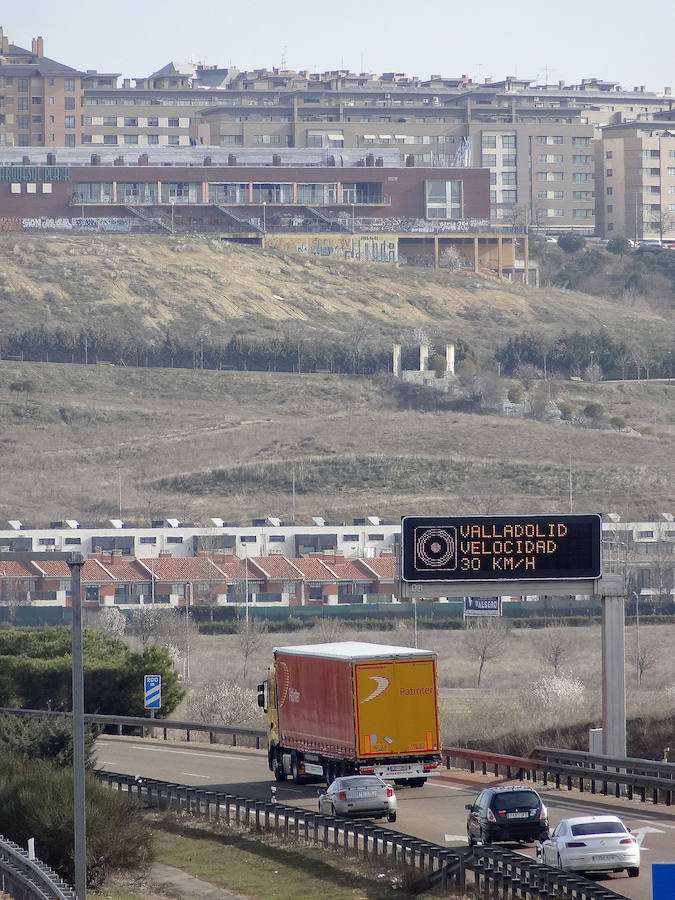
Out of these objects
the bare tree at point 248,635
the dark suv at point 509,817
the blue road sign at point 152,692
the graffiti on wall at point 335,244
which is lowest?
the bare tree at point 248,635

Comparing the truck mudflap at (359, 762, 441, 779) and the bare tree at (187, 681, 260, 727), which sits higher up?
the truck mudflap at (359, 762, 441, 779)

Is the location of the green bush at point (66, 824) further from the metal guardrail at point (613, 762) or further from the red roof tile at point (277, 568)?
the red roof tile at point (277, 568)

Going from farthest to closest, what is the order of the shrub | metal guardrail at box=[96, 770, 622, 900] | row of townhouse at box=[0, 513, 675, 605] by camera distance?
1. the shrub
2. row of townhouse at box=[0, 513, 675, 605]
3. metal guardrail at box=[96, 770, 622, 900]

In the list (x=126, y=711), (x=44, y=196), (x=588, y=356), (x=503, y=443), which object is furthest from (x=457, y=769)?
(x=44, y=196)

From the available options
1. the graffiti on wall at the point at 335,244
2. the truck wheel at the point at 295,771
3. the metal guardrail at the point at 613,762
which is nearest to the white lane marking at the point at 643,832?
the metal guardrail at the point at 613,762

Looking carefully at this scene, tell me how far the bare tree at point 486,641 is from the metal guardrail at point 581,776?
135 feet

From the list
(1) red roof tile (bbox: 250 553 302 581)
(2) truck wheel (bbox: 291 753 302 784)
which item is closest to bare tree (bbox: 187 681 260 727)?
(2) truck wheel (bbox: 291 753 302 784)

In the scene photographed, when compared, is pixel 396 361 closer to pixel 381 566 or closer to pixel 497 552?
pixel 381 566

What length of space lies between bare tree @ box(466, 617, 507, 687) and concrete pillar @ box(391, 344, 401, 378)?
68.1 m

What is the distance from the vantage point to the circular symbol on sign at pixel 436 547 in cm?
4084

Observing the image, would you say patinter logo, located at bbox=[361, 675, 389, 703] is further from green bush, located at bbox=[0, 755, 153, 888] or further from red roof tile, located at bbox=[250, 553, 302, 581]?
red roof tile, located at bbox=[250, 553, 302, 581]

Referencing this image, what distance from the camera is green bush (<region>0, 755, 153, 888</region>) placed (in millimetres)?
30766

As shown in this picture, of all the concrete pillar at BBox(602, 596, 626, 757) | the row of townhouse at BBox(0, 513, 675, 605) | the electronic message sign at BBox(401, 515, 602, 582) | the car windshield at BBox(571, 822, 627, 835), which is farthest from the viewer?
the row of townhouse at BBox(0, 513, 675, 605)

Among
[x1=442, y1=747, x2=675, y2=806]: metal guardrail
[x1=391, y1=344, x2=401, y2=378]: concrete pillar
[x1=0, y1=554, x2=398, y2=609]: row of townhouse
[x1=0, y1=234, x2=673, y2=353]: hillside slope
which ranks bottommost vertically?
[x1=0, y1=554, x2=398, y2=609]: row of townhouse
